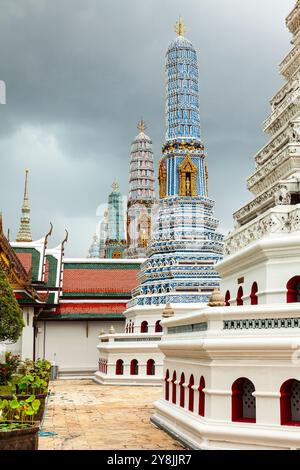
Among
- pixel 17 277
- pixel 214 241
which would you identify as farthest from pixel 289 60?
pixel 17 277

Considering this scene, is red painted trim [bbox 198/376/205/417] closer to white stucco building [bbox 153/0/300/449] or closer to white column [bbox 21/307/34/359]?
white stucco building [bbox 153/0/300/449]

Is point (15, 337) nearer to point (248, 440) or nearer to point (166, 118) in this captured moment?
point (248, 440)

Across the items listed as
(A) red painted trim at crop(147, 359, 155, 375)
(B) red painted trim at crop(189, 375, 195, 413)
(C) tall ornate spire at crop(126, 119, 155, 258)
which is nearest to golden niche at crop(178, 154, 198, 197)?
(A) red painted trim at crop(147, 359, 155, 375)

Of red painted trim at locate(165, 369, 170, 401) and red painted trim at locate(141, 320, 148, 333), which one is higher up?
red painted trim at locate(141, 320, 148, 333)

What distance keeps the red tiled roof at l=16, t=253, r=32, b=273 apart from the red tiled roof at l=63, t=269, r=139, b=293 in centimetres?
272

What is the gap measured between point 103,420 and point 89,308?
22922 mm

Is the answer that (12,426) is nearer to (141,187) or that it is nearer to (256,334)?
(256,334)

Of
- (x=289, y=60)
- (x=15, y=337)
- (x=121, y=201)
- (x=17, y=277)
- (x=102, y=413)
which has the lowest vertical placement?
(x=102, y=413)

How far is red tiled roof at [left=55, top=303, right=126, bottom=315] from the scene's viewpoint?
42.2m

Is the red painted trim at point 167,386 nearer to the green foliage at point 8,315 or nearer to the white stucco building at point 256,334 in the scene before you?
the white stucco building at point 256,334

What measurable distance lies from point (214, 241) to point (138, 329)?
20.1 ft
